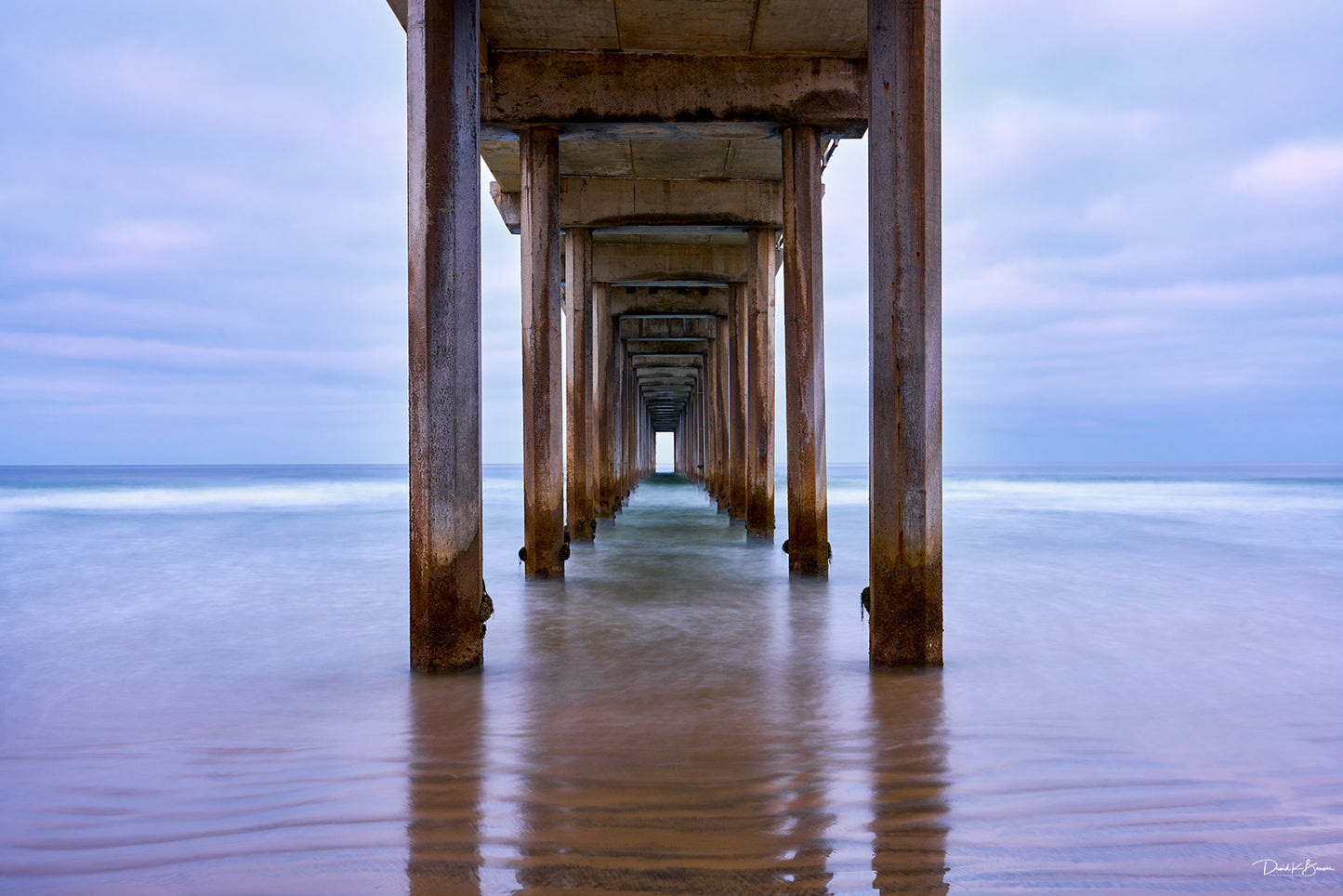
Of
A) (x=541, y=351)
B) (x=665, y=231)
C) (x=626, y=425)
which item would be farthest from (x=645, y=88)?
(x=626, y=425)

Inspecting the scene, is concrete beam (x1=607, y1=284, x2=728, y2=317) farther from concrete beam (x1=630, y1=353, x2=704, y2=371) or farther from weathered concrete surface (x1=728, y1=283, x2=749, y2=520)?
concrete beam (x1=630, y1=353, x2=704, y2=371)

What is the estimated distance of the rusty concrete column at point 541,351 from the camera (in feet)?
27.2

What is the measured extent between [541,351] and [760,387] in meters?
4.56

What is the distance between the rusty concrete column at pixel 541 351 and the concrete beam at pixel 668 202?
12.5ft

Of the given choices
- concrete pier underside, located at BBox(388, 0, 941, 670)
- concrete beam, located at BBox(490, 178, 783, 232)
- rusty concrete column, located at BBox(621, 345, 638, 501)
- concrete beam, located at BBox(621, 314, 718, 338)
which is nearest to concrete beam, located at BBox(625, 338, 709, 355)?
rusty concrete column, located at BBox(621, 345, 638, 501)

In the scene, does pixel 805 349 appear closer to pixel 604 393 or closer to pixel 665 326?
pixel 604 393

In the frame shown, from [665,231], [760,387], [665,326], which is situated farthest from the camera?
[665,326]

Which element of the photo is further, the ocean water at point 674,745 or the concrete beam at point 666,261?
the concrete beam at point 666,261

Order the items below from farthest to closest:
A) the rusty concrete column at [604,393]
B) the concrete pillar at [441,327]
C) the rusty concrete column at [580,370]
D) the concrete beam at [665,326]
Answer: the concrete beam at [665,326] < the rusty concrete column at [604,393] < the rusty concrete column at [580,370] < the concrete pillar at [441,327]

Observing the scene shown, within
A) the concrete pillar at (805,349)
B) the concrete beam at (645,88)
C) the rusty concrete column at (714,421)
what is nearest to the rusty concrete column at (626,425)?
the rusty concrete column at (714,421)

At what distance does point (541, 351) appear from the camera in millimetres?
8289

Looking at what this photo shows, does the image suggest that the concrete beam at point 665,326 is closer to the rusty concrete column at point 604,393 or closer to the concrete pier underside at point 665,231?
the concrete pier underside at point 665,231

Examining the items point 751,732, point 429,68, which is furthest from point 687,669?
point 429,68
